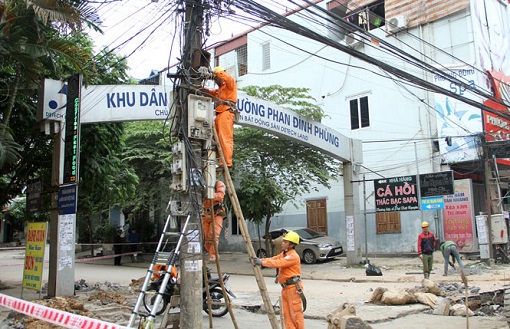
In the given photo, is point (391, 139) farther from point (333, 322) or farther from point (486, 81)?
point (333, 322)

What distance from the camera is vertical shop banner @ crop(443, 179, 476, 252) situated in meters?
20.4

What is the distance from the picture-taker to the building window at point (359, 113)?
80.6 ft

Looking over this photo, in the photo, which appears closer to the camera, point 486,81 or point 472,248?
point 472,248

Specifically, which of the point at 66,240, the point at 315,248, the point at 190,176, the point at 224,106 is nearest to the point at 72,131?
the point at 66,240

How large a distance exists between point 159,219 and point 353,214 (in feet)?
41.5

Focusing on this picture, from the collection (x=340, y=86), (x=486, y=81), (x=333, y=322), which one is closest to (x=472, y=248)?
(x=486, y=81)

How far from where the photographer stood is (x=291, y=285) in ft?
22.9

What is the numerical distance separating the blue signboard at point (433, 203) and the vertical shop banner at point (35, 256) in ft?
46.6

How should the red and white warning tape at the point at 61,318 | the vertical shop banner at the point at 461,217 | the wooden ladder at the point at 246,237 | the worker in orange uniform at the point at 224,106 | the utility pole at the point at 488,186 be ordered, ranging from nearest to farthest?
the red and white warning tape at the point at 61,318 < the wooden ladder at the point at 246,237 < the worker in orange uniform at the point at 224,106 < the utility pole at the point at 488,186 < the vertical shop banner at the point at 461,217

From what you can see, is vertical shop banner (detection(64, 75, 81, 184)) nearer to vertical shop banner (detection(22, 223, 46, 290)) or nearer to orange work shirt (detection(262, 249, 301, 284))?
vertical shop banner (detection(22, 223, 46, 290))

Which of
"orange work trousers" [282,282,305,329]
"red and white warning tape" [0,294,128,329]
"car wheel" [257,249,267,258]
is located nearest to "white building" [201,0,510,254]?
"car wheel" [257,249,267,258]

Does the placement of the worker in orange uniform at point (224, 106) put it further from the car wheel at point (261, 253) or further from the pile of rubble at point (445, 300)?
the car wheel at point (261, 253)

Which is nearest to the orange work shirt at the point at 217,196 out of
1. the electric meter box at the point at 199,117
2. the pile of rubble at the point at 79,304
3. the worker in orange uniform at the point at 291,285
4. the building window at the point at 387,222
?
the electric meter box at the point at 199,117

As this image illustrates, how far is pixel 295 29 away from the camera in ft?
28.3
